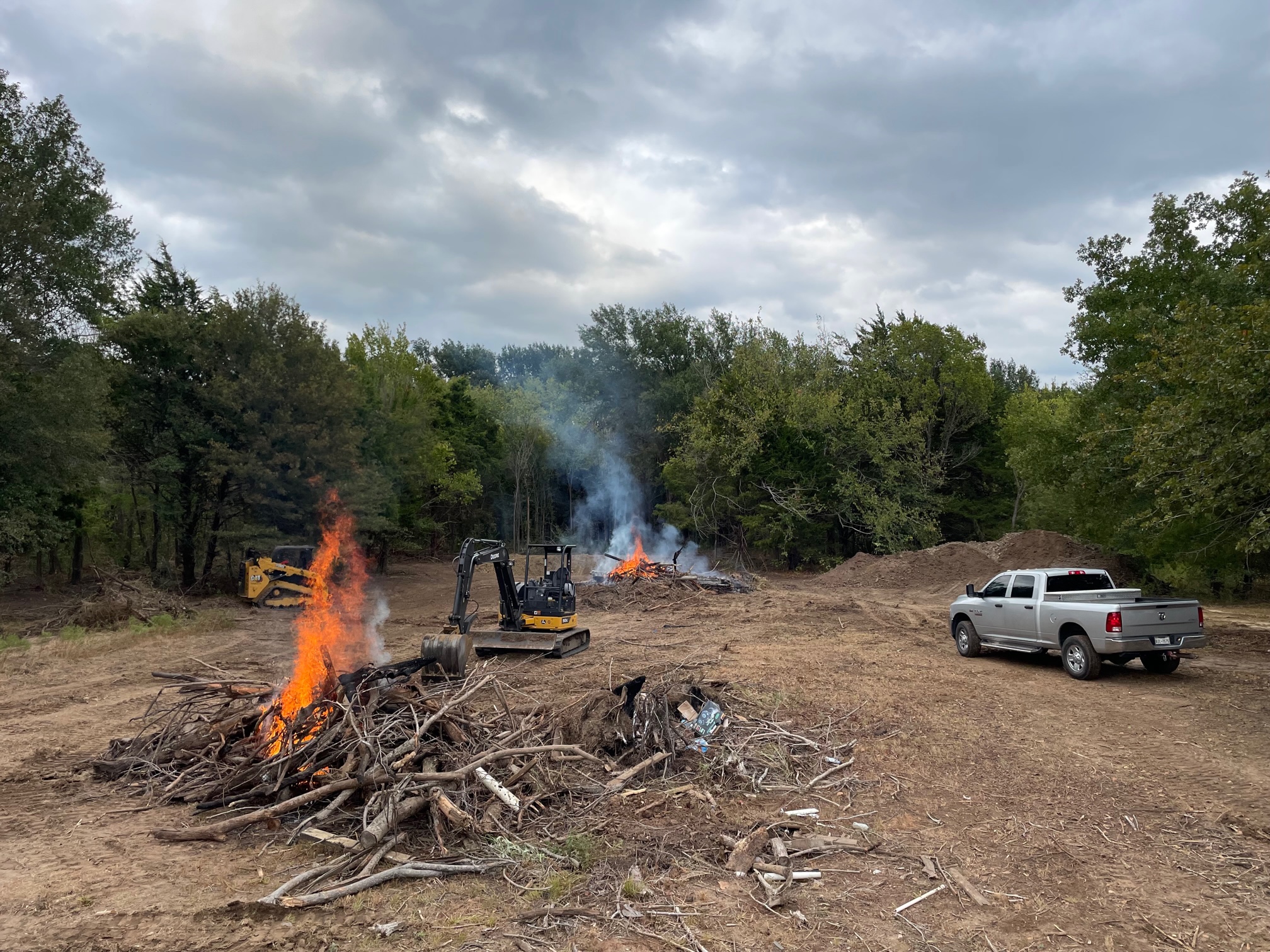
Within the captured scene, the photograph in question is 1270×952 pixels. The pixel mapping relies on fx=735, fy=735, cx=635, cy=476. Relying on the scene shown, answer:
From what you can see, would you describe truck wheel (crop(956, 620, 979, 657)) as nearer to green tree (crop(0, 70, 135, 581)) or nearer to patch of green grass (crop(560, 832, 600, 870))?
patch of green grass (crop(560, 832, 600, 870))

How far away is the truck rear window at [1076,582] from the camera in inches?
523

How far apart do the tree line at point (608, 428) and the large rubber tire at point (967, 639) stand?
4.01 m

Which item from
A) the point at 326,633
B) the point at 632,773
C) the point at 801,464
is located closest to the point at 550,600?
the point at 326,633

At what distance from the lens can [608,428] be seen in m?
53.2

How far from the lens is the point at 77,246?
892 inches

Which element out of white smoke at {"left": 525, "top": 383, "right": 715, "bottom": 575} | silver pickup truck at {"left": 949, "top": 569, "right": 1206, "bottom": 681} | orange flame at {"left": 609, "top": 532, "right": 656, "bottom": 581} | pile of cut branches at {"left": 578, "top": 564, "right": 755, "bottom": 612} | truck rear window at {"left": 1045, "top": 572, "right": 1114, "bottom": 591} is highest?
white smoke at {"left": 525, "top": 383, "right": 715, "bottom": 575}

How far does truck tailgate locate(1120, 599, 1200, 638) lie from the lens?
1162 centimetres

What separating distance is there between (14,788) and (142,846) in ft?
9.24

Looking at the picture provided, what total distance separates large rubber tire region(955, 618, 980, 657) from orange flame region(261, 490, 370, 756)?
12.0m

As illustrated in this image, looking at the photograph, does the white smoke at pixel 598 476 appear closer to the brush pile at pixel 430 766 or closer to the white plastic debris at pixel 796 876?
the brush pile at pixel 430 766

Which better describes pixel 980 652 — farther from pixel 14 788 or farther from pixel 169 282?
pixel 169 282

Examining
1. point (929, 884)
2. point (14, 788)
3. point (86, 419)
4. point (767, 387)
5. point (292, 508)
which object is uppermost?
point (767, 387)

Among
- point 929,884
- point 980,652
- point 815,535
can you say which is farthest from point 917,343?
point 929,884

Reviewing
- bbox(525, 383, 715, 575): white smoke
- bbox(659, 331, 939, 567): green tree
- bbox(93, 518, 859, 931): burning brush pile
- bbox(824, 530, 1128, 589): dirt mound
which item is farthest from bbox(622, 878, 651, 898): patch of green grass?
bbox(525, 383, 715, 575): white smoke
